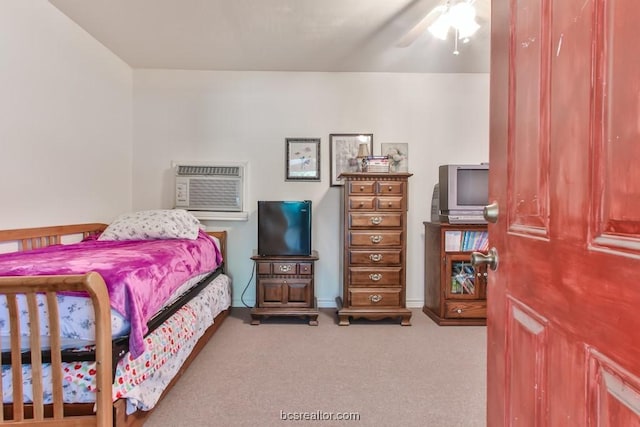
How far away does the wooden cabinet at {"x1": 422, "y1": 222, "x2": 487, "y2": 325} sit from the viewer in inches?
115

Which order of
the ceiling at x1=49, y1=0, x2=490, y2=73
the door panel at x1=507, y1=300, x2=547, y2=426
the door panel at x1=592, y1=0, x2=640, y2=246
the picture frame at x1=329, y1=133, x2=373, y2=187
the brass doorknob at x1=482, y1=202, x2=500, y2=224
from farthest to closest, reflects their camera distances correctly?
the picture frame at x1=329, y1=133, x2=373, y2=187, the ceiling at x1=49, y1=0, x2=490, y2=73, the brass doorknob at x1=482, y1=202, x2=500, y2=224, the door panel at x1=507, y1=300, x2=547, y2=426, the door panel at x1=592, y1=0, x2=640, y2=246

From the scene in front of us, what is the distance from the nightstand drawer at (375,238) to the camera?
2.87m

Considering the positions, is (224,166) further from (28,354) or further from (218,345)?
(28,354)

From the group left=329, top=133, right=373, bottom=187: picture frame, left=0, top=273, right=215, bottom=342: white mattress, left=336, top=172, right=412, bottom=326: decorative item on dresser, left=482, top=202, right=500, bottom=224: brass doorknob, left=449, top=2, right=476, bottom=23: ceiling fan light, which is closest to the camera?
left=482, top=202, right=500, bottom=224: brass doorknob

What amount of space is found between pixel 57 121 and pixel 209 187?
1.25m

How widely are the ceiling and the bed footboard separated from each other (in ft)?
6.47

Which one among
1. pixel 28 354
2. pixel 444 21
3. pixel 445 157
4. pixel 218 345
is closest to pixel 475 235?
pixel 445 157

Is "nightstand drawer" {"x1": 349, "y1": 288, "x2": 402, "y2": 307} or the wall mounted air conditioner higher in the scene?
the wall mounted air conditioner

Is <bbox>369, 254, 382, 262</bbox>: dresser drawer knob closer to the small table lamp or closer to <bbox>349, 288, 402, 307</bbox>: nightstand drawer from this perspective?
<bbox>349, 288, 402, 307</bbox>: nightstand drawer

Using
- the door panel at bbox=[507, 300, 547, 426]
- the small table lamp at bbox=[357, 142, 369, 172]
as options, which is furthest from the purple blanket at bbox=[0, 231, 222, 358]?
the small table lamp at bbox=[357, 142, 369, 172]

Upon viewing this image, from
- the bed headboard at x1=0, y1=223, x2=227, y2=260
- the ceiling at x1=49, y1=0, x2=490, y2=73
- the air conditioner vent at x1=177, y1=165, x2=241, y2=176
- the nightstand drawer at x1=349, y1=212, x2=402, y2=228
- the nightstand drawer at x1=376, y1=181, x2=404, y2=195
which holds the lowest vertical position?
the bed headboard at x1=0, y1=223, x2=227, y2=260

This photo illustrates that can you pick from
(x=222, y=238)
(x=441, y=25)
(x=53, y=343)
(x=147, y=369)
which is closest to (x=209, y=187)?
(x=222, y=238)

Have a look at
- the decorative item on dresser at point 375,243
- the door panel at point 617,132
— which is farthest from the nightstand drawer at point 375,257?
the door panel at point 617,132

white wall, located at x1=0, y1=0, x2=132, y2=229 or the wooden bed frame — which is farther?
white wall, located at x1=0, y1=0, x2=132, y2=229
